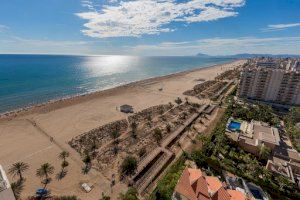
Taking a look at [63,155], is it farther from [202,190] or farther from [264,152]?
[264,152]

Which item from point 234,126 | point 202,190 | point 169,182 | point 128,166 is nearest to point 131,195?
point 169,182

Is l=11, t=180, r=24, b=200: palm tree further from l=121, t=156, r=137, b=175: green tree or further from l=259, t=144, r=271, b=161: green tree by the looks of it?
l=259, t=144, r=271, b=161: green tree

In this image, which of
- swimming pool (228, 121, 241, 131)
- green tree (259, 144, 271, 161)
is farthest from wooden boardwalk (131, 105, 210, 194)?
green tree (259, 144, 271, 161)

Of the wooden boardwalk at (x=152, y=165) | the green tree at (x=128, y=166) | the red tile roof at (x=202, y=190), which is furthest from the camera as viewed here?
the green tree at (x=128, y=166)

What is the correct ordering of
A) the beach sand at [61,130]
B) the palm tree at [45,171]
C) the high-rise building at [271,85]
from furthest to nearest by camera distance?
the high-rise building at [271,85]
the palm tree at [45,171]
the beach sand at [61,130]

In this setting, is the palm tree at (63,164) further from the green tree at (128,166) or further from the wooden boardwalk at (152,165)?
the wooden boardwalk at (152,165)

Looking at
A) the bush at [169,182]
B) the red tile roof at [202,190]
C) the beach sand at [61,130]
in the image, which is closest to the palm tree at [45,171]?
the beach sand at [61,130]

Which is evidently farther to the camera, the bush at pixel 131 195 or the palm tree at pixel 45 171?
the palm tree at pixel 45 171

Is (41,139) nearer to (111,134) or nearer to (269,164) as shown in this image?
(111,134)
